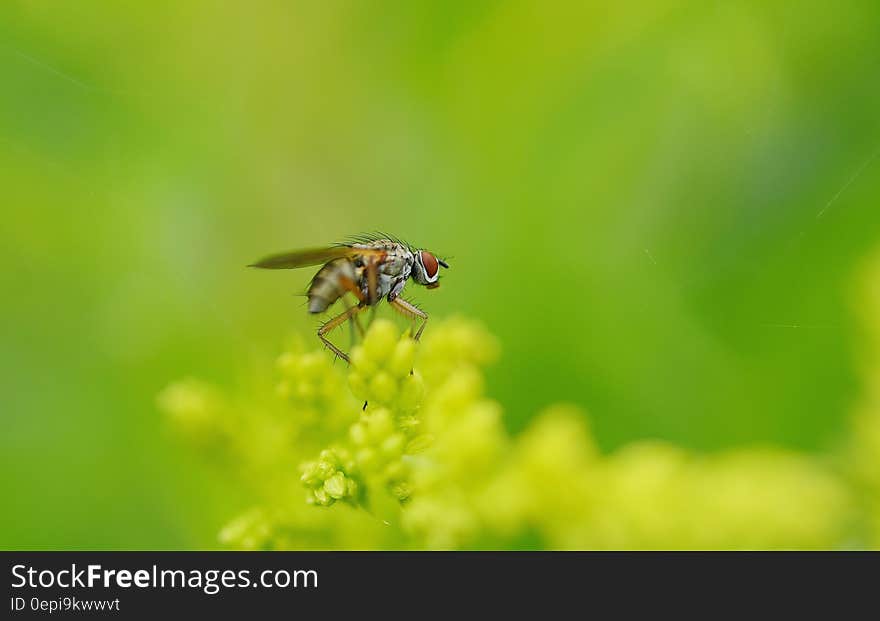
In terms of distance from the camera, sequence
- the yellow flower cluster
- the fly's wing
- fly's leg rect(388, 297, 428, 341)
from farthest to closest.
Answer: fly's leg rect(388, 297, 428, 341)
the fly's wing
the yellow flower cluster

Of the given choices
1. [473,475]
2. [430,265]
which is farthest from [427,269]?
[473,475]

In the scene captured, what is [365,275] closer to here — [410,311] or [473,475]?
[410,311]

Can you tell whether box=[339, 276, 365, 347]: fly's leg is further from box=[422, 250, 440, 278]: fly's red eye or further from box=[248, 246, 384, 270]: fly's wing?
box=[422, 250, 440, 278]: fly's red eye

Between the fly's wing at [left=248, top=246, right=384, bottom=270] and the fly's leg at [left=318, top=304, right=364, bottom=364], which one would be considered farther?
the fly's leg at [left=318, top=304, right=364, bottom=364]

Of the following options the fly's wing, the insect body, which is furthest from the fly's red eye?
the fly's wing

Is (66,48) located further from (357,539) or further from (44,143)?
(357,539)

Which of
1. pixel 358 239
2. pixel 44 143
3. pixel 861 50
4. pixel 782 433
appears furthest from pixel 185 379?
pixel 861 50
